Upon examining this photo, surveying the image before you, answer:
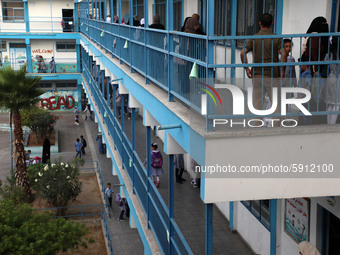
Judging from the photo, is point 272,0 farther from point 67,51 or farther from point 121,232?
point 67,51

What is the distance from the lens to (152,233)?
9.07 metres

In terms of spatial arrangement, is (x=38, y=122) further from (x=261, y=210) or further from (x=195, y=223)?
(x=261, y=210)

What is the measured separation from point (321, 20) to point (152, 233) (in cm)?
523

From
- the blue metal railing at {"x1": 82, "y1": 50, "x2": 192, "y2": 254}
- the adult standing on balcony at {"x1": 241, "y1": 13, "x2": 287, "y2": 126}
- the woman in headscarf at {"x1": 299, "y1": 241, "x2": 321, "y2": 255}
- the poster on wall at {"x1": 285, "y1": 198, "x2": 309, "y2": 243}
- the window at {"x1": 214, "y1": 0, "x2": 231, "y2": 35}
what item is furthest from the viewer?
the window at {"x1": 214, "y1": 0, "x2": 231, "y2": 35}

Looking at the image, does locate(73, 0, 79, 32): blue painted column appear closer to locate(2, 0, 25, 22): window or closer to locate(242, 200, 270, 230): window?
locate(2, 0, 25, 22): window

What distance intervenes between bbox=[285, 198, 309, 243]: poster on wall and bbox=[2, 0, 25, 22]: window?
1234 inches

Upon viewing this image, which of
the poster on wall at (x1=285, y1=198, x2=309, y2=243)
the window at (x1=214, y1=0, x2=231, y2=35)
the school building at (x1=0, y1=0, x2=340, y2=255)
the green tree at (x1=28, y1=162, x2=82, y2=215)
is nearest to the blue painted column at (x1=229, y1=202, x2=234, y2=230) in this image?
the school building at (x1=0, y1=0, x2=340, y2=255)

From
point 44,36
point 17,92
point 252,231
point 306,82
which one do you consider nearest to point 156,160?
point 252,231

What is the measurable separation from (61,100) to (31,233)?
89.0 feet

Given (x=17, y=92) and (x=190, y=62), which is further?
(x=17, y=92)

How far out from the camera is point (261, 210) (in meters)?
9.88

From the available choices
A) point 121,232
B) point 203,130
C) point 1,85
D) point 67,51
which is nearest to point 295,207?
Answer: point 203,130

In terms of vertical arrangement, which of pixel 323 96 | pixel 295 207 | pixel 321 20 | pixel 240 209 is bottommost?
pixel 240 209

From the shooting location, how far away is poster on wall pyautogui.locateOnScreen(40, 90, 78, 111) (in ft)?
119
